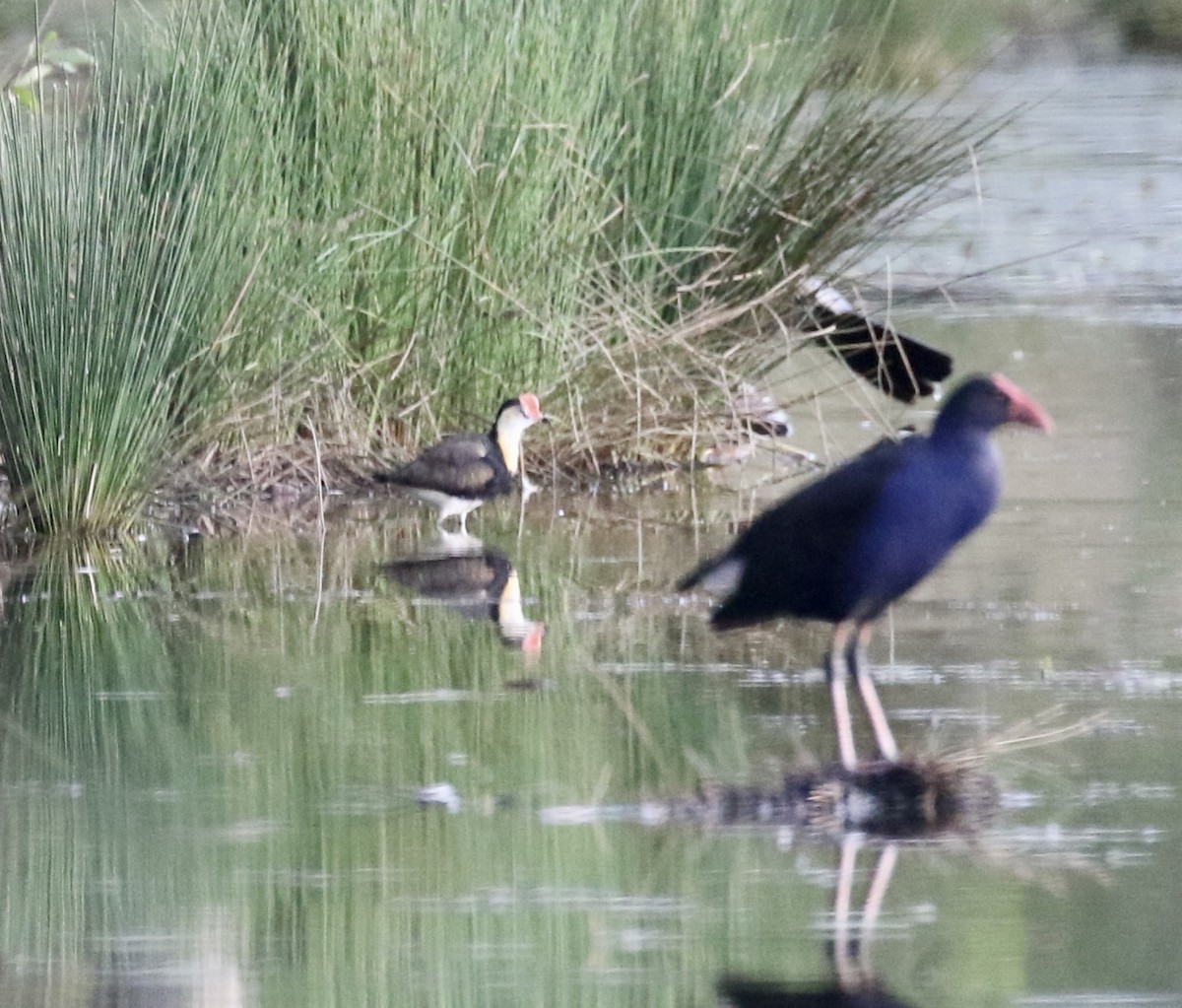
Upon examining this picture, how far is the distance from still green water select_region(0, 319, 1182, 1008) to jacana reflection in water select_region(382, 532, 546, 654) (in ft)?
0.20

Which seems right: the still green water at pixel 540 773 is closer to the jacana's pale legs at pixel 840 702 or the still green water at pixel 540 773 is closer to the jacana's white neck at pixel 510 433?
the jacana's pale legs at pixel 840 702

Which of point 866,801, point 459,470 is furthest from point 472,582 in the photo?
point 866,801

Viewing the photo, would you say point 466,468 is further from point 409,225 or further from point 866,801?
point 866,801

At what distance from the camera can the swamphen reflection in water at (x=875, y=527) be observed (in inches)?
179

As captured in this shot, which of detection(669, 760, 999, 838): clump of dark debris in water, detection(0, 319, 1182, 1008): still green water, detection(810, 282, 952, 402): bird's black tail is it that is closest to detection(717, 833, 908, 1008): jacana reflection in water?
detection(0, 319, 1182, 1008): still green water

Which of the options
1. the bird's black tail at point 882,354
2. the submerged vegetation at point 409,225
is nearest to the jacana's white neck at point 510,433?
the submerged vegetation at point 409,225

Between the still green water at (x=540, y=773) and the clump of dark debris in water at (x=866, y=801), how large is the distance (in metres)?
0.07

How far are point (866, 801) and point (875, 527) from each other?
1.65ft

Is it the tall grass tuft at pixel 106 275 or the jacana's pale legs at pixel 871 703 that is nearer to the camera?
the jacana's pale legs at pixel 871 703

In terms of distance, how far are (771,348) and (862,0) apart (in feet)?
4.55

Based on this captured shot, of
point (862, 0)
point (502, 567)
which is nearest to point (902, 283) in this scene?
point (862, 0)

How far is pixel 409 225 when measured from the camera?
8.09 meters

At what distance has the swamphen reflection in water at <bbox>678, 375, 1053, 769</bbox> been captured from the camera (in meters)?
4.54

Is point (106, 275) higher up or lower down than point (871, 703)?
higher up
